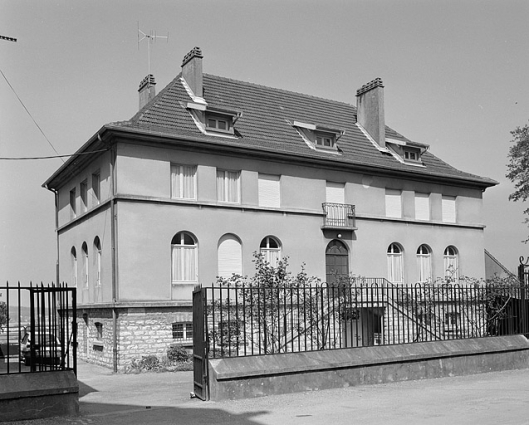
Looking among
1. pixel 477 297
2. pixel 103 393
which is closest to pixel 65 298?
pixel 103 393

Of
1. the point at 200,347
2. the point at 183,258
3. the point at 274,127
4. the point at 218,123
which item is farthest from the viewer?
the point at 274,127

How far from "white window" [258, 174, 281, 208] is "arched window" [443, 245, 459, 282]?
9.25 metres

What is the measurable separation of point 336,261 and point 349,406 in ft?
54.1

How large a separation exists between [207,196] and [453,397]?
46.7 feet

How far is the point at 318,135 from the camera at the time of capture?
98.4ft

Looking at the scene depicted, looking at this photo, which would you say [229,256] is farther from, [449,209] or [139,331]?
[449,209]

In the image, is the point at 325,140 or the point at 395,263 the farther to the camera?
the point at 395,263

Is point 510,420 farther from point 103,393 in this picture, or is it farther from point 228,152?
point 228,152

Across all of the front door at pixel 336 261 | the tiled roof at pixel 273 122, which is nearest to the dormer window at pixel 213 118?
the tiled roof at pixel 273 122

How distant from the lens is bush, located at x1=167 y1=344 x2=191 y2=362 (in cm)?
2291

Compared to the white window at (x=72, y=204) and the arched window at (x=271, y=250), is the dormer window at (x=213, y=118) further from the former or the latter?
the white window at (x=72, y=204)

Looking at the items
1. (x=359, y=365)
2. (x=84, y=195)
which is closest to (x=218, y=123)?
(x=84, y=195)

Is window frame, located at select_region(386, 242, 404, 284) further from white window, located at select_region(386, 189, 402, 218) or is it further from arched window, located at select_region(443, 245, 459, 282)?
arched window, located at select_region(443, 245, 459, 282)

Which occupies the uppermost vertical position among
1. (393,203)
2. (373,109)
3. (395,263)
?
(373,109)
